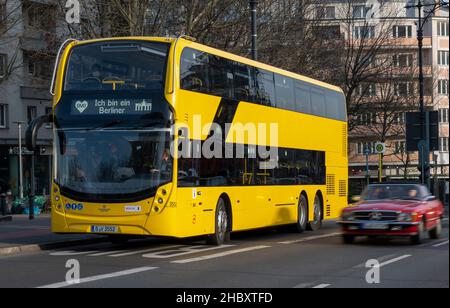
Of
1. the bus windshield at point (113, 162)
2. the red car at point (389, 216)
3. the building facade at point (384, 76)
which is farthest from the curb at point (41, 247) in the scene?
the building facade at point (384, 76)

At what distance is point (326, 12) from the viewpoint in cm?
4012

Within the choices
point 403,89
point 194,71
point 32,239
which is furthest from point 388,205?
point 403,89

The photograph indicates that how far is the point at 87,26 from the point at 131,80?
14913 millimetres

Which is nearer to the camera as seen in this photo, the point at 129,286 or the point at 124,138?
the point at 129,286

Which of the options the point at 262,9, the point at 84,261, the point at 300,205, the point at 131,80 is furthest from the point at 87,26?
the point at 84,261

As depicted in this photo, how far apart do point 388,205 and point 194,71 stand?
5.34 metres

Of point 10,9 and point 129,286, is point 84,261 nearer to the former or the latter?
point 129,286

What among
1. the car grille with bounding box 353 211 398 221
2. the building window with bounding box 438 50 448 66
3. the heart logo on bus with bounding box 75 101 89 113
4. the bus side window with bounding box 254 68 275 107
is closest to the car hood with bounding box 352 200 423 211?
the car grille with bounding box 353 211 398 221

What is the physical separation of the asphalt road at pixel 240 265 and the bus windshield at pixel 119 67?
3.47 meters

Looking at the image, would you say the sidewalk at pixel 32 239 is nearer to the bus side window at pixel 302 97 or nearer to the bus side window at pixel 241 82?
the bus side window at pixel 241 82

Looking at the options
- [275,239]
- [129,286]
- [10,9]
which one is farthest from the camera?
[10,9]

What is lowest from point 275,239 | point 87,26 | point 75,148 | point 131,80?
point 275,239

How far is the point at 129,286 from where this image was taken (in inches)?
Answer: 450

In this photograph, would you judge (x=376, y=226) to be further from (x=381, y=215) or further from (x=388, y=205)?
(x=388, y=205)
